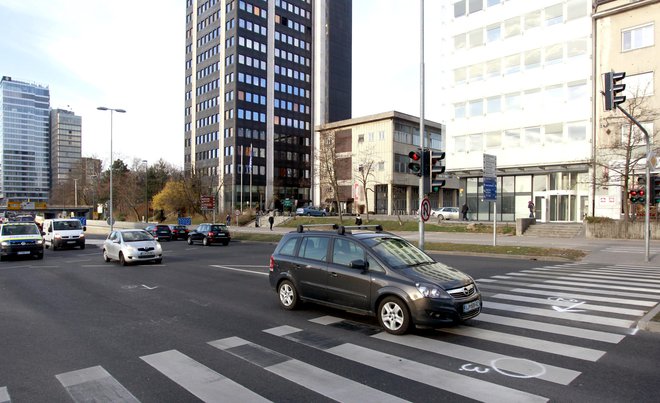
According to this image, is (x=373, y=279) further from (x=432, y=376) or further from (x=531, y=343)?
(x=531, y=343)

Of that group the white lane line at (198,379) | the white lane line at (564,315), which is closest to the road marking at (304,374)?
the white lane line at (198,379)

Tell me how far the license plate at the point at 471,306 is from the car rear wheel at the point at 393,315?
0.85 meters

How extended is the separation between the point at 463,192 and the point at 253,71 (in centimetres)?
5377

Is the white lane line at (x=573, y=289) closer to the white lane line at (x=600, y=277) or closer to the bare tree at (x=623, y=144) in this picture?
the white lane line at (x=600, y=277)

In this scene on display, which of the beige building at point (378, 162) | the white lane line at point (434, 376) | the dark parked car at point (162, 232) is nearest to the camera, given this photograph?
the white lane line at point (434, 376)

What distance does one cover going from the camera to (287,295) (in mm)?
8508

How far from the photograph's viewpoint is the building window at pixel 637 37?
1266 inches

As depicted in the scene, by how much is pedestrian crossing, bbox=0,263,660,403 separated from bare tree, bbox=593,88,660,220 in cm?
2538

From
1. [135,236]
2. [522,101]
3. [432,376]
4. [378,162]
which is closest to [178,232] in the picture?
[135,236]

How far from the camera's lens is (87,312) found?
8.52 m

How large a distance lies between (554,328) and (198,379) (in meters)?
5.40

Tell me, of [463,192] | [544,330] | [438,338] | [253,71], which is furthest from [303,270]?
[253,71]

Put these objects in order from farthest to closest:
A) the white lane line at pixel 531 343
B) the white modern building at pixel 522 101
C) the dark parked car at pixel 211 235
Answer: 1. the white modern building at pixel 522 101
2. the dark parked car at pixel 211 235
3. the white lane line at pixel 531 343

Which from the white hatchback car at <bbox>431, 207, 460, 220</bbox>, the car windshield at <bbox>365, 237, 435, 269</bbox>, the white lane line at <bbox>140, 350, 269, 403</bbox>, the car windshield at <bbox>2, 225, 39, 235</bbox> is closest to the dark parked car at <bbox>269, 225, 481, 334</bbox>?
the car windshield at <bbox>365, 237, 435, 269</bbox>
